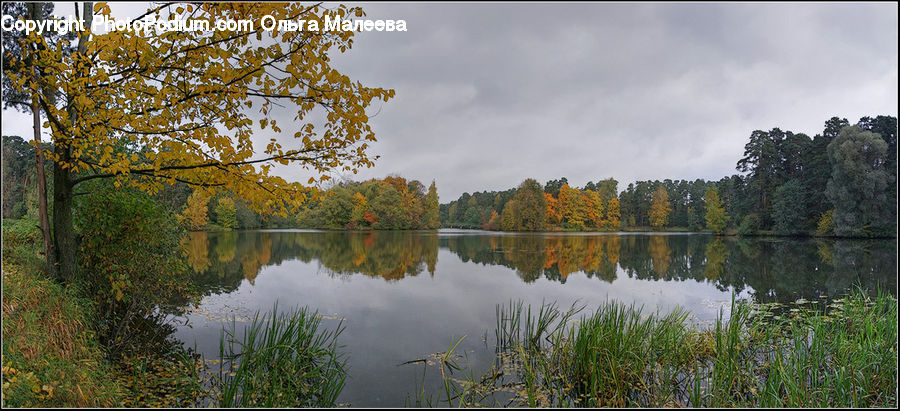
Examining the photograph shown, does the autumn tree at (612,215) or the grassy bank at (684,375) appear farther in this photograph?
the autumn tree at (612,215)

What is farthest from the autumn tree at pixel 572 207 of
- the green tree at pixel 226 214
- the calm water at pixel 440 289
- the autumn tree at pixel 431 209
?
the green tree at pixel 226 214

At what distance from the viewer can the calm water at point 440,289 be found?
563 centimetres

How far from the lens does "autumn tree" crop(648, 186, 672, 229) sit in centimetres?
6431

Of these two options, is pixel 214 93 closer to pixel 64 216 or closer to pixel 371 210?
pixel 64 216

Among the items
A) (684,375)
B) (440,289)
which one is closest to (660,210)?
(440,289)

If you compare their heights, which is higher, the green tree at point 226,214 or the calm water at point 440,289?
the green tree at point 226,214

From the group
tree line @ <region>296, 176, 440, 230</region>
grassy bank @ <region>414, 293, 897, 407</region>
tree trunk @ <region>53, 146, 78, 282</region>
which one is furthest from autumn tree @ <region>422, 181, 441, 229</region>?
grassy bank @ <region>414, 293, 897, 407</region>

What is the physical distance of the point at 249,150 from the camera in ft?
12.0

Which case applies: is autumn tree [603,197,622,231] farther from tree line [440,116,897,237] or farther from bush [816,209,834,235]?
bush [816,209,834,235]

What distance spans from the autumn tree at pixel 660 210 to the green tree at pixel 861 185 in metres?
36.1

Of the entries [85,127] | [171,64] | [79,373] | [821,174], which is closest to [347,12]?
[171,64]

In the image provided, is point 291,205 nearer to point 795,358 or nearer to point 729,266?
point 795,358

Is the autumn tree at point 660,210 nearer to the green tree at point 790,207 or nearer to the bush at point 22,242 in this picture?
the green tree at point 790,207

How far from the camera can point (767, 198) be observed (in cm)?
3944
